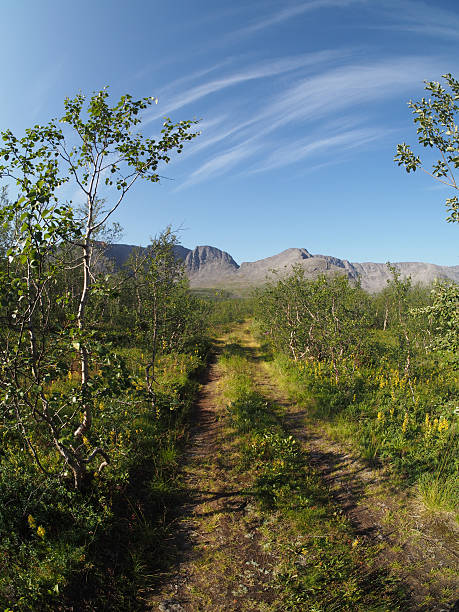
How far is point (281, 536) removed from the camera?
532cm

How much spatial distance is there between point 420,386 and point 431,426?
4.20 meters

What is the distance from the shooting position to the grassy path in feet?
13.8

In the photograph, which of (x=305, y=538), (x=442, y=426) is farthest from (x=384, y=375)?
(x=305, y=538)

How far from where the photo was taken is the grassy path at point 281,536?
4.19 m

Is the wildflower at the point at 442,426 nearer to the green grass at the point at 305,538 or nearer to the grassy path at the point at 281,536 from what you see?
the grassy path at the point at 281,536

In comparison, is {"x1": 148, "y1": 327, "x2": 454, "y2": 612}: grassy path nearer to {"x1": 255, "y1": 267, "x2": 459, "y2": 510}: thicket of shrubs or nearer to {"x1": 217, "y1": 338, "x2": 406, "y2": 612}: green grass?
{"x1": 217, "y1": 338, "x2": 406, "y2": 612}: green grass

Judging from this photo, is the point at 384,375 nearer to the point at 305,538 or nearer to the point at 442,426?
the point at 442,426

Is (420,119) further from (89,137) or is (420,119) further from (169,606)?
(169,606)

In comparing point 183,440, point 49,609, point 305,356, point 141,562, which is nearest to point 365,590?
point 141,562

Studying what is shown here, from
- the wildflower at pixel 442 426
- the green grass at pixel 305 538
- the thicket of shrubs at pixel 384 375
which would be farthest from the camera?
the wildflower at pixel 442 426

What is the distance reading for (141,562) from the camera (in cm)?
468

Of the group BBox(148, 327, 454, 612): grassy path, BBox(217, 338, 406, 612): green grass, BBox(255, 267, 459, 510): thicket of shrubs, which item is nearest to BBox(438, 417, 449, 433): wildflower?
BBox(255, 267, 459, 510): thicket of shrubs

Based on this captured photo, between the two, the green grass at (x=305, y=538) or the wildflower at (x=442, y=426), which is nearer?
the green grass at (x=305, y=538)

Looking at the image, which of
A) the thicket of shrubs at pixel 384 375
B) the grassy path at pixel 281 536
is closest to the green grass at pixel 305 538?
the grassy path at pixel 281 536
